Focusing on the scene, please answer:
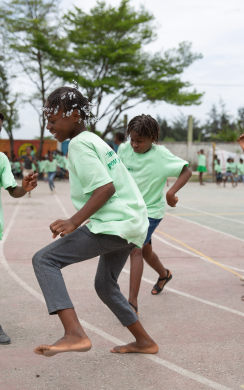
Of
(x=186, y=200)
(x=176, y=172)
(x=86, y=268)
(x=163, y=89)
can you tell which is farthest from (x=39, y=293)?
(x=163, y=89)

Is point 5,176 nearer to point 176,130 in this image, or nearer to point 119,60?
point 119,60

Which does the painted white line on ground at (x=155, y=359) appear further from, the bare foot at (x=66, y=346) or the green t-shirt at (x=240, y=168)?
the green t-shirt at (x=240, y=168)

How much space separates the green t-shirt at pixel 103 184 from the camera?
2.47 meters

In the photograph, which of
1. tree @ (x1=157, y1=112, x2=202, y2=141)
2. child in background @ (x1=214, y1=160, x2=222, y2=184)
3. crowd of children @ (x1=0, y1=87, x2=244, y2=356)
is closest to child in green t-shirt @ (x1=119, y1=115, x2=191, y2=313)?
crowd of children @ (x1=0, y1=87, x2=244, y2=356)

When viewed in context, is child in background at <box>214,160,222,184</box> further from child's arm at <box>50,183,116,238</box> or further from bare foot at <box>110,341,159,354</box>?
child's arm at <box>50,183,116,238</box>

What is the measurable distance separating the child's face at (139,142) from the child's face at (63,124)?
4.21 feet

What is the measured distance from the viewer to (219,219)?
10.4m

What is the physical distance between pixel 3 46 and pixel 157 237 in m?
24.9

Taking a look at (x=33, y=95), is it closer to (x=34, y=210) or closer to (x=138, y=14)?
(x=138, y=14)

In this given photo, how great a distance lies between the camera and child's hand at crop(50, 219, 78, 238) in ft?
7.86

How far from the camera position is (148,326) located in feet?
12.2

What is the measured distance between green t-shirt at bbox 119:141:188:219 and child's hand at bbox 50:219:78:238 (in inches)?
64.7

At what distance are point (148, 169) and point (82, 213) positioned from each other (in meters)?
1.63

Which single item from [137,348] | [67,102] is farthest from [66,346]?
[67,102]
